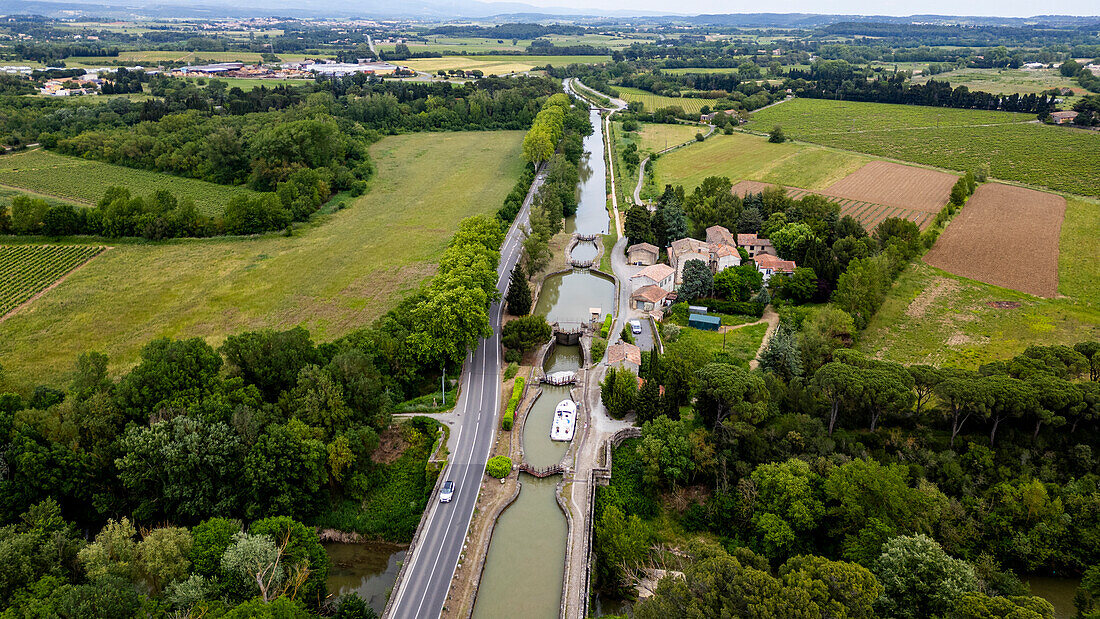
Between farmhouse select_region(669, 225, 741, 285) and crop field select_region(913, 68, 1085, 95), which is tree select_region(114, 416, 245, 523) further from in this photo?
crop field select_region(913, 68, 1085, 95)

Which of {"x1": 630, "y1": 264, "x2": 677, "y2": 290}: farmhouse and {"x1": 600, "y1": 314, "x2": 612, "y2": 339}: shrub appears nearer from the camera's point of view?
{"x1": 600, "y1": 314, "x2": 612, "y2": 339}: shrub

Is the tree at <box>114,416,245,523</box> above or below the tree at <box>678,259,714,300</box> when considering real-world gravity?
below

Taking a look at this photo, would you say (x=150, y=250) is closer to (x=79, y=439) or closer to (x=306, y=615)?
(x=79, y=439)

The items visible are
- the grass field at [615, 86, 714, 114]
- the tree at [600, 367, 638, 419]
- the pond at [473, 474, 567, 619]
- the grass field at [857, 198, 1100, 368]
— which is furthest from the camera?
the grass field at [615, 86, 714, 114]

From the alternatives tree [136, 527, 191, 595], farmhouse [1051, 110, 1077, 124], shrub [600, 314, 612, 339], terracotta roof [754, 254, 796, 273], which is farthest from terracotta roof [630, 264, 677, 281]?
farmhouse [1051, 110, 1077, 124]

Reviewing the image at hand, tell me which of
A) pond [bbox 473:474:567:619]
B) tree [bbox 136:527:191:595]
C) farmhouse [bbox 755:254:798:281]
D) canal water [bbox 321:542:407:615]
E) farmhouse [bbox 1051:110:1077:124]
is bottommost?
canal water [bbox 321:542:407:615]

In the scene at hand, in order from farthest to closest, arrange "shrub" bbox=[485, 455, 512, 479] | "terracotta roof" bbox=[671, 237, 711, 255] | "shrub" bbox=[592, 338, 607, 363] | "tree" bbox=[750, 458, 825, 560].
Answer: "terracotta roof" bbox=[671, 237, 711, 255]
"shrub" bbox=[592, 338, 607, 363]
"shrub" bbox=[485, 455, 512, 479]
"tree" bbox=[750, 458, 825, 560]

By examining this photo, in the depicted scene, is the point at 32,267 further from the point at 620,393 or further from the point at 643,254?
the point at 643,254

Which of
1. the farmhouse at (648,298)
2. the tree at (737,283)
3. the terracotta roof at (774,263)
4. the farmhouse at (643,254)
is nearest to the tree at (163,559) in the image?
the farmhouse at (648,298)
